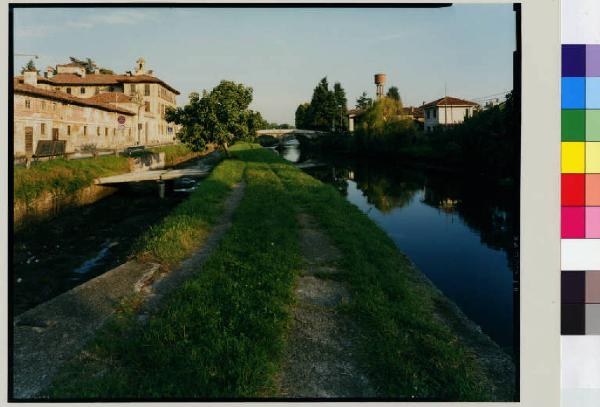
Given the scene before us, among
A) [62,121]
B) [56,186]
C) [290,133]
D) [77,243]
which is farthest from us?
[290,133]

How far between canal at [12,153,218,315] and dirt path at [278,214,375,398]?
3559mm

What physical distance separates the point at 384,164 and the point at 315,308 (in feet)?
121

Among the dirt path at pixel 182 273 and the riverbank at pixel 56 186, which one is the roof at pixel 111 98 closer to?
the riverbank at pixel 56 186

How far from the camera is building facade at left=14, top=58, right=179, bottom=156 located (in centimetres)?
2191

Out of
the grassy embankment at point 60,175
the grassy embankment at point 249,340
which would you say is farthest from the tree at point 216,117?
the grassy embankment at point 249,340

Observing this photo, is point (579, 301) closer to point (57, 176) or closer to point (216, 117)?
point (57, 176)

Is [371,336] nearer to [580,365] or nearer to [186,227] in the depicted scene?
[580,365]

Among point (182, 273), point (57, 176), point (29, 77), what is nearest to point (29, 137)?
point (29, 77)

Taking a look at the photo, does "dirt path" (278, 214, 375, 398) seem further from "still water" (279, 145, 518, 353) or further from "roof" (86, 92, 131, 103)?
"roof" (86, 92, 131, 103)

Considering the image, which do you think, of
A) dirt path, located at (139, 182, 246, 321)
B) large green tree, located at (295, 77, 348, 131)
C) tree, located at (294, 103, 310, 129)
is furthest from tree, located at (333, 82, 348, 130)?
dirt path, located at (139, 182, 246, 321)

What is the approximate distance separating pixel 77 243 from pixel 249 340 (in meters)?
10.3

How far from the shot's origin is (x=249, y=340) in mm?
4906

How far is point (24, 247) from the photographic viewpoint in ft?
41.5

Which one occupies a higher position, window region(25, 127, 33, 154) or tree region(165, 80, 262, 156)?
tree region(165, 80, 262, 156)
